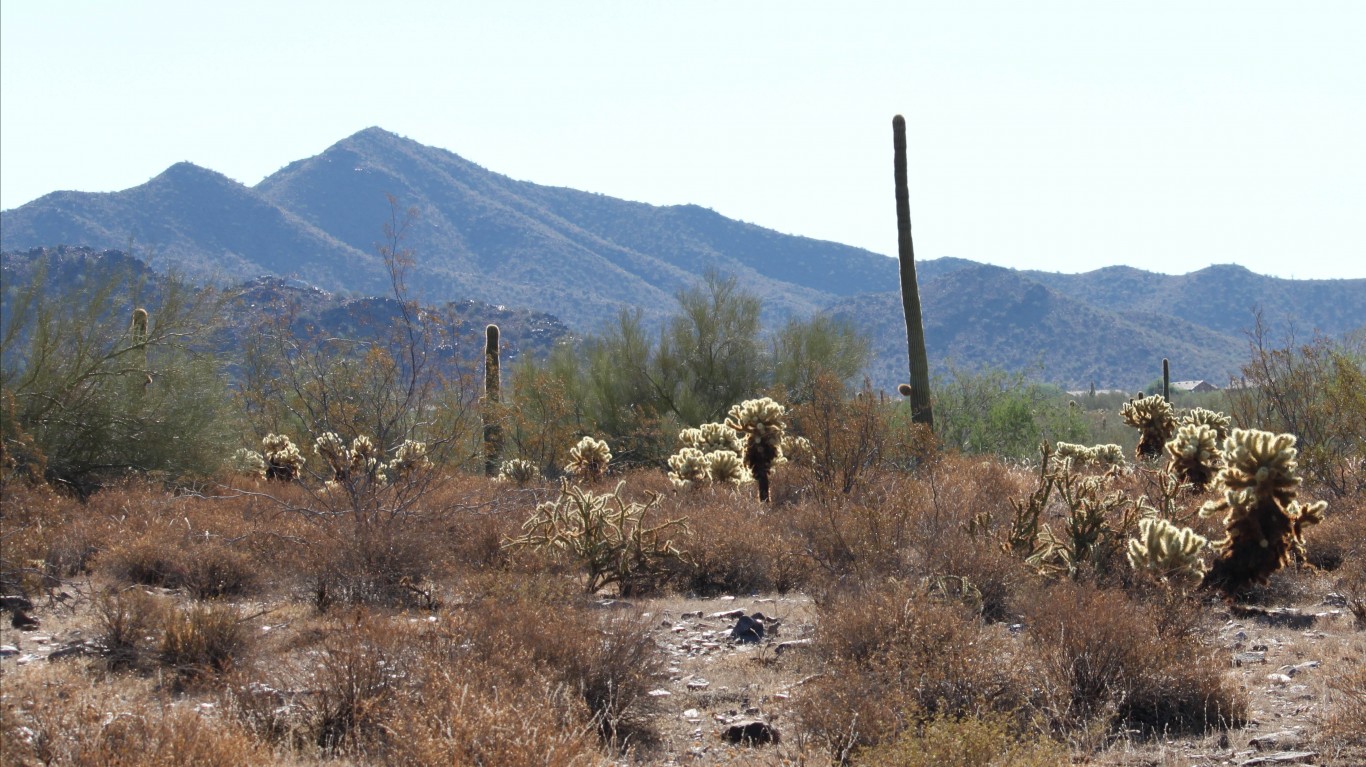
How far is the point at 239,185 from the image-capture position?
15762 cm

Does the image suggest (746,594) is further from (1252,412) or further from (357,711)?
(1252,412)

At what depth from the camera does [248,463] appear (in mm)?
18406

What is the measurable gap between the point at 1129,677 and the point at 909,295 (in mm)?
12708

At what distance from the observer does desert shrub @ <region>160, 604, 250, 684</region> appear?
22.0ft

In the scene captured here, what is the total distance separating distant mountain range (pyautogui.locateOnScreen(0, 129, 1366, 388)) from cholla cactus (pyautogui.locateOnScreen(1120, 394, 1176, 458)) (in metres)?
72.9

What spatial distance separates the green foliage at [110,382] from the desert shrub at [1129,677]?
1096 cm

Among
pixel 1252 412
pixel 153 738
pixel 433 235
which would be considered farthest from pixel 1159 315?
pixel 153 738

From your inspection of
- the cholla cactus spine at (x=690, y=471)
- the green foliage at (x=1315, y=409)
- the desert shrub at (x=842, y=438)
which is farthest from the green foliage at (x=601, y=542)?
the green foliage at (x=1315, y=409)

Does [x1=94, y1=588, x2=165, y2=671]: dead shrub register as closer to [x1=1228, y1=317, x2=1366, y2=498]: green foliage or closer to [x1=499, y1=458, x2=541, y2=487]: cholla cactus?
[x1=499, y1=458, x2=541, y2=487]: cholla cactus

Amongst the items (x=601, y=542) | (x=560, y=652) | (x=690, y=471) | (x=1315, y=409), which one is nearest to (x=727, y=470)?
(x=690, y=471)

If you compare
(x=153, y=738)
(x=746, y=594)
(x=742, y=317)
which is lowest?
(x=746, y=594)

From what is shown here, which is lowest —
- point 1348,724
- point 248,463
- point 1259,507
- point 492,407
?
point 1348,724

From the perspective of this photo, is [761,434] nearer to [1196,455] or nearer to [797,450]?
[797,450]

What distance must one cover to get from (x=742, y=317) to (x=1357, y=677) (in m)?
23.5
